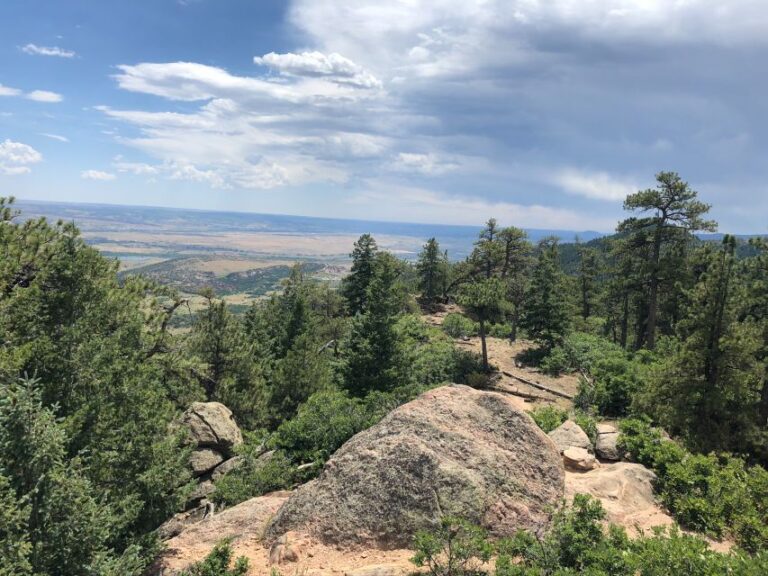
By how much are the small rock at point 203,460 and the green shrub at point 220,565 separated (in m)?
7.90

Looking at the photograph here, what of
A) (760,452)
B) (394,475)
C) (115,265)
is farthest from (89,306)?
(760,452)

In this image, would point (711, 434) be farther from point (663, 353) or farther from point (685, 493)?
point (663, 353)

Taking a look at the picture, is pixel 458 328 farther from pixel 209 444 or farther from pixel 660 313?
pixel 209 444

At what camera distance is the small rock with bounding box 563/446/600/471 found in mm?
10797

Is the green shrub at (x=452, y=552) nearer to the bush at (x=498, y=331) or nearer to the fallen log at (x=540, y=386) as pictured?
the fallen log at (x=540, y=386)

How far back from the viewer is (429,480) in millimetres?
8156

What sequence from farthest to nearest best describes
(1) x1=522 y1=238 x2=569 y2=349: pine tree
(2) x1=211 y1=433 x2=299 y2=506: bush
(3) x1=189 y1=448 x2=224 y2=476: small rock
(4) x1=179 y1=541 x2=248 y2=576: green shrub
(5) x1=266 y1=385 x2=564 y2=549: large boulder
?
(1) x1=522 y1=238 x2=569 y2=349: pine tree, (3) x1=189 y1=448 x2=224 y2=476: small rock, (2) x1=211 y1=433 x2=299 y2=506: bush, (5) x1=266 y1=385 x2=564 y2=549: large boulder, (4) x1=179 y1=541 x2=248 y2=576: green shrub

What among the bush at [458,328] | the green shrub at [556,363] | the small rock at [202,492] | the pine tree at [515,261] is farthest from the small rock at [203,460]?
the pine tree at [515,261]

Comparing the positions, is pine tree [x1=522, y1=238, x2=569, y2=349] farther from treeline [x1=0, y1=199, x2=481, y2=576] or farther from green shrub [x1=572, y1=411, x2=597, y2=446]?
green shrub [x1=572, y1=411, x2=597, y2=446]

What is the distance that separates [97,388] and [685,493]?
12.7 meters

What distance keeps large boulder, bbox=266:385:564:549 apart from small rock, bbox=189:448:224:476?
7.57 metres

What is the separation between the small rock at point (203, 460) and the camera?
49.1 ft

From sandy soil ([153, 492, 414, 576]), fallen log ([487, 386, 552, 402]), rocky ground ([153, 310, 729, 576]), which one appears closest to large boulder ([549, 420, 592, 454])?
rocky ground ([153, 310, 729, 576])

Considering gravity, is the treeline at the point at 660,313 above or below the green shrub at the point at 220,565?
above
